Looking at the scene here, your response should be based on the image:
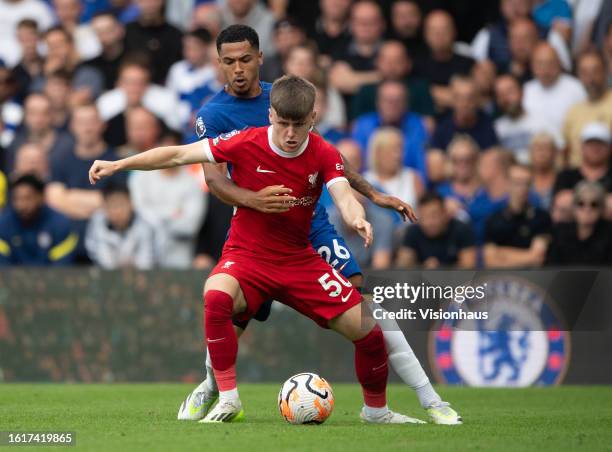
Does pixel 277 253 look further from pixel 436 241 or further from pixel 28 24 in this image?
pixel 28 24

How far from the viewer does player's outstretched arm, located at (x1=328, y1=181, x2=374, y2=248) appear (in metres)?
7.38

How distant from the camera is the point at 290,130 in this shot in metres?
7.82

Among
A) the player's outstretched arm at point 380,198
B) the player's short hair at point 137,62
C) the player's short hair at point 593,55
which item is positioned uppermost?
the player's short hair at point 593,55

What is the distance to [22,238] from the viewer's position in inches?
580

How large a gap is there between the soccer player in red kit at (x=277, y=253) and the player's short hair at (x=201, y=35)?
8.16m

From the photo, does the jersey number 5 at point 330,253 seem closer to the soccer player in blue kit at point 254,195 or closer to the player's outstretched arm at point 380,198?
the soccer player in blue kit at point 254,195

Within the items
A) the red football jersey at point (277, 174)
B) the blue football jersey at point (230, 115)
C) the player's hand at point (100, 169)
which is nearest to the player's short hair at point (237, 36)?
the blue football jersey at point (230, 115)

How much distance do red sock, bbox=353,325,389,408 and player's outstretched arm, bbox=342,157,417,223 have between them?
29.3 inches

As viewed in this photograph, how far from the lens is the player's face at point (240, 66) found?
8.60 m

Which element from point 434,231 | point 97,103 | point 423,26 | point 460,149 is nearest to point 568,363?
point 434,231

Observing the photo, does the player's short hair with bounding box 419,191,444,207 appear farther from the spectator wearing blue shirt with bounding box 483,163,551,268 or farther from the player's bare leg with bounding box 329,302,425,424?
the player's bare leg with bounding box 329,302,425,424

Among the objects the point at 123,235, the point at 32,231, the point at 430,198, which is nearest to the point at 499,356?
the point at 430,198

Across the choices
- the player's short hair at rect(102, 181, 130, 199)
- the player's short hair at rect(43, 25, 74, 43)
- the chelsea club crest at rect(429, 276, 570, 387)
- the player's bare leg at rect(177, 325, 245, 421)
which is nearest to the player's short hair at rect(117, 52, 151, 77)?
the player's short hair at rect(43, 25, 74, 43)

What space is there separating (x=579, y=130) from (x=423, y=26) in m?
2.68
